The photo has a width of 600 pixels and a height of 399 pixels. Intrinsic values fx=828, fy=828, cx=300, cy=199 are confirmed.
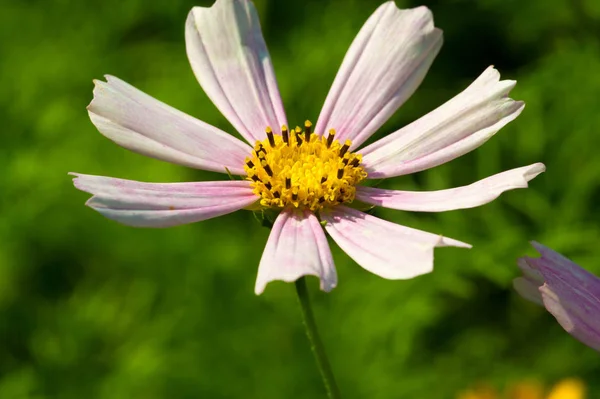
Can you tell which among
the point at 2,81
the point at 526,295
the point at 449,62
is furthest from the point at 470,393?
the point at 2,81

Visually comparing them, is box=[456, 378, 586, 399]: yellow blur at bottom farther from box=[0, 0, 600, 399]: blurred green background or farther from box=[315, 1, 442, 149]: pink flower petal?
box=[315, 1, 442, 149]: pink flower petal

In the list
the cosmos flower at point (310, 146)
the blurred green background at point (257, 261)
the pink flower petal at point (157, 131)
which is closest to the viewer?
the cosmos flower at point (310, 146)

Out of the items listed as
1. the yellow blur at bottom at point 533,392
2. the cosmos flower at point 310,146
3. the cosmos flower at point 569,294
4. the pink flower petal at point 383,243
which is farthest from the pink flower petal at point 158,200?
the yellow blur at bottom at point 533,392

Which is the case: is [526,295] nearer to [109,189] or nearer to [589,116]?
[109,189]

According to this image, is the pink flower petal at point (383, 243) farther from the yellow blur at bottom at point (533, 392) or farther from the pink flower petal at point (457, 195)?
the yellow blur at bottom at point (533, 392)

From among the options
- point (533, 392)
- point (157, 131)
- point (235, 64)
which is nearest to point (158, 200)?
point (157, 131)

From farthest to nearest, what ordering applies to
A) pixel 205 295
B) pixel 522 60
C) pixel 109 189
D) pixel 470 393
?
1. pixel 522 60
2. pixel 205 295
3. pixel 470 393
4. pixel 109 189

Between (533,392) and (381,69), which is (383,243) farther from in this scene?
(533,392)
